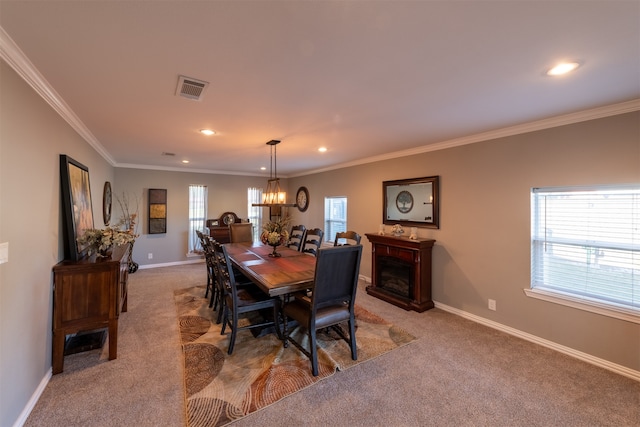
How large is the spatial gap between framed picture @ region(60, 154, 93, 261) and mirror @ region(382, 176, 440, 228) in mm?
4022

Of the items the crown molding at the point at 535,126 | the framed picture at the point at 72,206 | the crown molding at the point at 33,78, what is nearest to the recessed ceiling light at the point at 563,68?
the crown molding at the point at 535,126

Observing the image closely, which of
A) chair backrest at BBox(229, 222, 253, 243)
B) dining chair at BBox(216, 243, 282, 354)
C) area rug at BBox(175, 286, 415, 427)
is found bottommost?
area rug at BBox(175, 286, 415, 427)

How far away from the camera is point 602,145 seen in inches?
94.5

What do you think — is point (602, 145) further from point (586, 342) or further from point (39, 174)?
point (39, 174)

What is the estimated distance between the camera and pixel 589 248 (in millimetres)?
2562

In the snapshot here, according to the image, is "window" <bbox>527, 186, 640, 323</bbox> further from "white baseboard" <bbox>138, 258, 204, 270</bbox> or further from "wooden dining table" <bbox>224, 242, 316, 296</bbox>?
"white baseboard" <bbox>138, 258, 204, 270</bbox>

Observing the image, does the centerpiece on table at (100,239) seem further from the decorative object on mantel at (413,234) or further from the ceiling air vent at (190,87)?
the decorative object on mantel at (413,234)

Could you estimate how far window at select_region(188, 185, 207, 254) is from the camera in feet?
20.9

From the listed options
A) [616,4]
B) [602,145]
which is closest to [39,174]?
[616,4]

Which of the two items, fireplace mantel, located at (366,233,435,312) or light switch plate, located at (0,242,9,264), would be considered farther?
fireplace mantel, located at (366,233,435,312)

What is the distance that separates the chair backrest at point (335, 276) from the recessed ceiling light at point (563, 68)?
1.83 m

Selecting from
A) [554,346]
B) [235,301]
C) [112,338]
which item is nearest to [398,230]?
[554,346]

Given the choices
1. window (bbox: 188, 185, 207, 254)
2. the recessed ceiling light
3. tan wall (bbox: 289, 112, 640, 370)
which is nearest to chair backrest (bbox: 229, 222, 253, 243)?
window (bbox: 188, 185, 207, 254)

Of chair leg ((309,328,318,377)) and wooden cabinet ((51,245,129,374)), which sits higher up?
wooden cabinet ((51,245,129,374))
